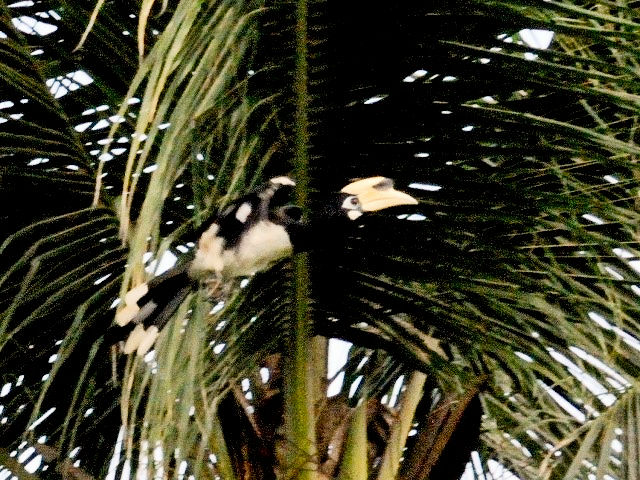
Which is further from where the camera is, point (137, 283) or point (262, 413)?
point (262, 413)

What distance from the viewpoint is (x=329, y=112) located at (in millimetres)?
1122

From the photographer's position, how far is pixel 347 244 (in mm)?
1250

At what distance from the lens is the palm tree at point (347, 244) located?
1071mm

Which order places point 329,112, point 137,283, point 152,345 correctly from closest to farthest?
1. point 137,283
2. point 329,112
3. point 152,345

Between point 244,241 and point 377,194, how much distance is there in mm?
231

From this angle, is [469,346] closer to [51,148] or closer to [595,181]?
[595,181]

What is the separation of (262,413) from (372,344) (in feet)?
0.55

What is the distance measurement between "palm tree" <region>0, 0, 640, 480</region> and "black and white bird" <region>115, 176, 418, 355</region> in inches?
1.0

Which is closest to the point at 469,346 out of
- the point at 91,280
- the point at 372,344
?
the point at 372,344

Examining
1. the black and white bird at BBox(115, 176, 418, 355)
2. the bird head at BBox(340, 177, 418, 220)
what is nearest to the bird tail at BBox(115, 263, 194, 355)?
the black and white bird at BBox(115, 176, 418, 355)

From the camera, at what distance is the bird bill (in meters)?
1.13

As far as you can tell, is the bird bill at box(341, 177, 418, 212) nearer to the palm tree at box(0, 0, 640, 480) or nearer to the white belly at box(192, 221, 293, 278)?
the palm tree at box(0, 0, 640, 480)

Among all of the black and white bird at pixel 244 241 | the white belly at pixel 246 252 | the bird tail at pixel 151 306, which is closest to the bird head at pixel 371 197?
the black and white bird at pixel 244 241

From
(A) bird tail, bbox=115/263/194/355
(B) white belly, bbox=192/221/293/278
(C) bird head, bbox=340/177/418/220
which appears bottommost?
(A) bird tail, bbox=115/263/194/355
